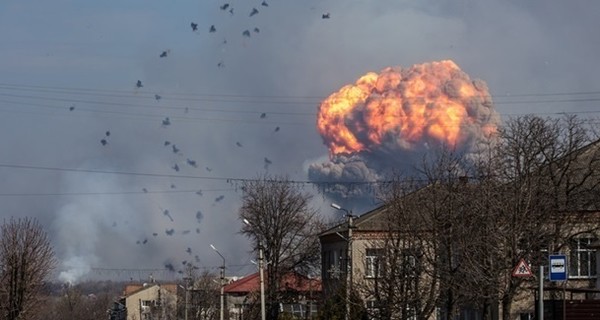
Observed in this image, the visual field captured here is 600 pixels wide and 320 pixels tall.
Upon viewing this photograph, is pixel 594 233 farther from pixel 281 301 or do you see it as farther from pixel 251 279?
pixel 251 279

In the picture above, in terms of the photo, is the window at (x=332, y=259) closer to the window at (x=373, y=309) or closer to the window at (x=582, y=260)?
the window at (x=373, y=309)

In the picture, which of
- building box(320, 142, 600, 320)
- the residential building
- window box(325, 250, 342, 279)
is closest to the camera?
building box(320, 142, 600, 320)

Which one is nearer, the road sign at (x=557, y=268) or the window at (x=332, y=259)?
the road sign at (x=557, y=268)

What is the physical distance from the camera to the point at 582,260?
203ft

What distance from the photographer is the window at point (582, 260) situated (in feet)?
190

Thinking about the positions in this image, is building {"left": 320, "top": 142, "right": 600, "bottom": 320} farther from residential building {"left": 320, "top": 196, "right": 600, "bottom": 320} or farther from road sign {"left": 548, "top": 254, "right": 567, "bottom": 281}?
road sign {"left": 548, "top": 254, "right": 567, "bottom": 281}

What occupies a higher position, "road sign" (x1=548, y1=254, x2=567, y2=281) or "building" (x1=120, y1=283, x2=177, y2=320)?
"road sign" (x1=548, y1=254, x2=567, y2=281)

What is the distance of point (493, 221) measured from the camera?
44375mm

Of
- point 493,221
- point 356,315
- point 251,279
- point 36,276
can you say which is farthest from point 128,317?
point 493,221

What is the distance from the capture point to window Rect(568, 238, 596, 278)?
2275 inches

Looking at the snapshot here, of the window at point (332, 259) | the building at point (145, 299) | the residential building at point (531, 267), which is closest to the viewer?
the residential building at point (531, 267)

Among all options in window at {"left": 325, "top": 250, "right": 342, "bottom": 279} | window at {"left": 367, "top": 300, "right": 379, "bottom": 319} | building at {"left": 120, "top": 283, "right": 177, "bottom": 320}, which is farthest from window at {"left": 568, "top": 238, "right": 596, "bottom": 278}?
building at {"left": 120, "top": 283, "right": 177, "bottom": 320}

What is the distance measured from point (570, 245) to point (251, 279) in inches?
3111

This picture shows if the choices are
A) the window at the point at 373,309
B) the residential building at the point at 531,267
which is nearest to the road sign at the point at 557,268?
the residential building at the point at 531,267
